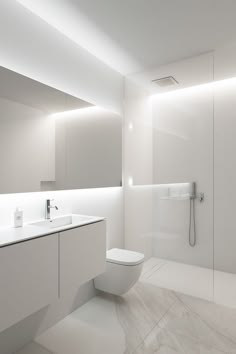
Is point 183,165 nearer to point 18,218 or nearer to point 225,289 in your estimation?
point 225,289

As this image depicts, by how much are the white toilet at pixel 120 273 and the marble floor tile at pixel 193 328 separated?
44cm

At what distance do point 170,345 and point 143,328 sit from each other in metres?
0.28

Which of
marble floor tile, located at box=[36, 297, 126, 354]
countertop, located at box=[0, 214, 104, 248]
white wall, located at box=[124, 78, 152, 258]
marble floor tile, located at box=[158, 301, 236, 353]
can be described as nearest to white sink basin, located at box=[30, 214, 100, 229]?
countertop, located at box=[0, 214, 104, 248]

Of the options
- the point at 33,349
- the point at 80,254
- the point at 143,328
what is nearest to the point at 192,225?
the point at 143,328

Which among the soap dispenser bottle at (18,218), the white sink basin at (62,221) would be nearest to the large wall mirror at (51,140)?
the soap dispenser bottle at (18,218)

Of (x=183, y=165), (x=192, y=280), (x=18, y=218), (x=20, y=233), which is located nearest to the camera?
(x=20, y=233)

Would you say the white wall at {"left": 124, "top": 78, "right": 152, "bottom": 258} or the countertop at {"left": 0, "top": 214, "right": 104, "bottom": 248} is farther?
the white wall at {"left": 124, "top": 78, "right": 152, "bottom": 258}

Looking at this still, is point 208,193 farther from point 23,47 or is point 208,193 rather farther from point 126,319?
point 23,47

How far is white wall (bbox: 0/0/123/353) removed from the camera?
1809 mm

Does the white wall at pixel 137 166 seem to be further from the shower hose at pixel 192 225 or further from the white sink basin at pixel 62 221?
the white sink basin at pixel 62 221

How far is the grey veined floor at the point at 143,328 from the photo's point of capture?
1829mm

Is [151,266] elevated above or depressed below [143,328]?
above

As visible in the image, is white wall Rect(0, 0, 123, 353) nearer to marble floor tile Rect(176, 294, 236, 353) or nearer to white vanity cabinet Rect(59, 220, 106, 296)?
white vanity cabinet Rect(59, 220, 106, 296)

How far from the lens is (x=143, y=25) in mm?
2131
